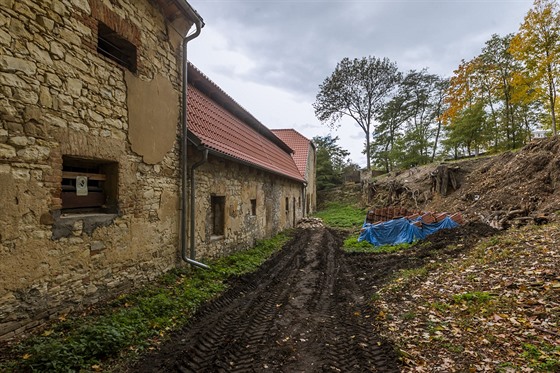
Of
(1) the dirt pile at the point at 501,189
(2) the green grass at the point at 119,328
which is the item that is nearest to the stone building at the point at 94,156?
(2) the green grass at the point at 119,328

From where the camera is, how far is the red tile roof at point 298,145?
906 inches

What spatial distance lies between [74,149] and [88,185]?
75 centimetres

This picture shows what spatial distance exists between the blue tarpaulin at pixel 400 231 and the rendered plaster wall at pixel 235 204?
13.7 feet

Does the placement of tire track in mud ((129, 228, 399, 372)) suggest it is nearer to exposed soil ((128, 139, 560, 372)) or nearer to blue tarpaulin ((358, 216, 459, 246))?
exposed soil ((128, 139, 560, 372))

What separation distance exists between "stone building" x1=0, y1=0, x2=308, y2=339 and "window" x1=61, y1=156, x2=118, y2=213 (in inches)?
0.7

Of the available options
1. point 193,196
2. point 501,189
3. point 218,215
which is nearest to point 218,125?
point 218,215

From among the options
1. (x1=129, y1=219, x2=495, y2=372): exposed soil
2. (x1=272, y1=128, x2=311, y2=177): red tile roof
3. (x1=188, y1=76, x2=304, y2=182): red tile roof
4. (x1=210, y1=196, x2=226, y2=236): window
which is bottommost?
(x1=129, y1=219, x2=495, y2=372): exposed soil

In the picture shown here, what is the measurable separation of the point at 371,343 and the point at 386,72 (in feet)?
94.5

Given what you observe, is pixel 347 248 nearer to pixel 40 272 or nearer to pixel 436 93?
pixel 40 272

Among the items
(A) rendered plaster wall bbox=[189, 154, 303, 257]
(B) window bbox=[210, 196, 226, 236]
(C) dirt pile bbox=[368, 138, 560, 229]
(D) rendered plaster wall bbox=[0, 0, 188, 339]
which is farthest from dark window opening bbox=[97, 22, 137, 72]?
(C) dirt pile bbox=[368, 138, 560, 229]

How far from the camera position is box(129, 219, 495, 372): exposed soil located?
323cm

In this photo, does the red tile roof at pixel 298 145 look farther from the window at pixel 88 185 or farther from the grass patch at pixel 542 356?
the grass patch at pixel 542 356

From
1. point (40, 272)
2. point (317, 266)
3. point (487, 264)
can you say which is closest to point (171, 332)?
point (40, 272)

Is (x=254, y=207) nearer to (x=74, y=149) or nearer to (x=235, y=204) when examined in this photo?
(x=235, y=204)
